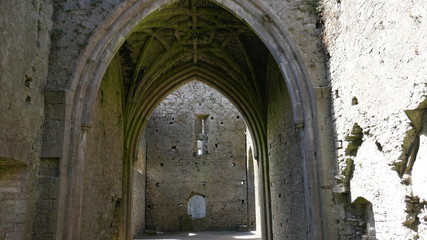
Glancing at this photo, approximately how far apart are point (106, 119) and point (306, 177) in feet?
15.3

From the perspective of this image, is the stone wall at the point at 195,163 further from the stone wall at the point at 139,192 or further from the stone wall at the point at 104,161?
the stone wall at the point at 104,161

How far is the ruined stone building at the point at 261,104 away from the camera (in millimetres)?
4102

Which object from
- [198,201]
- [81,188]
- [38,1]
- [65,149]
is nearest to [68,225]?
[81,188]

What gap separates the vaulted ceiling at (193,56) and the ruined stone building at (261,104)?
5 cm

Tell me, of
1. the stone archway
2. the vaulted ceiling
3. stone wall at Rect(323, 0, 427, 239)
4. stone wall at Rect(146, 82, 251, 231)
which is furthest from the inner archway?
stone wall at Rect(323, 0, 427, 239)

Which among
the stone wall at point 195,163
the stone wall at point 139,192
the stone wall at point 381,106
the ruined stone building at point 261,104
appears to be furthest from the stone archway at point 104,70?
the stone wall at point 195,163

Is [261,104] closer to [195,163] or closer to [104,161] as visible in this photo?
[104,161]

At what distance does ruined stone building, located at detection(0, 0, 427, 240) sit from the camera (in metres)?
4.10

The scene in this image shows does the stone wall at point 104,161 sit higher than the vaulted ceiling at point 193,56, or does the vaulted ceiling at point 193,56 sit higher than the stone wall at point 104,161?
the vaulted ceiling at point 193,56

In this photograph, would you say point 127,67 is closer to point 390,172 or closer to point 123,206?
point 123,206

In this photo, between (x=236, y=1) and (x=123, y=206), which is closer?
(x=236, y=1)

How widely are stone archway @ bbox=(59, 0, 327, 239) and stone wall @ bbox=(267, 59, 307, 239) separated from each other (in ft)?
3.39

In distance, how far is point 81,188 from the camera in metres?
5.76

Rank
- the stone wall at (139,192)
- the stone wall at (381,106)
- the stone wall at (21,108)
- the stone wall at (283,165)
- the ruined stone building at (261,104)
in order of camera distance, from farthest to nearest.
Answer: the stone wall at (139,192) < the stone wall at (283,165) < the stone wall at (21,108) < the ruined stone building at (261,104) < the stone wall at (381,106)
